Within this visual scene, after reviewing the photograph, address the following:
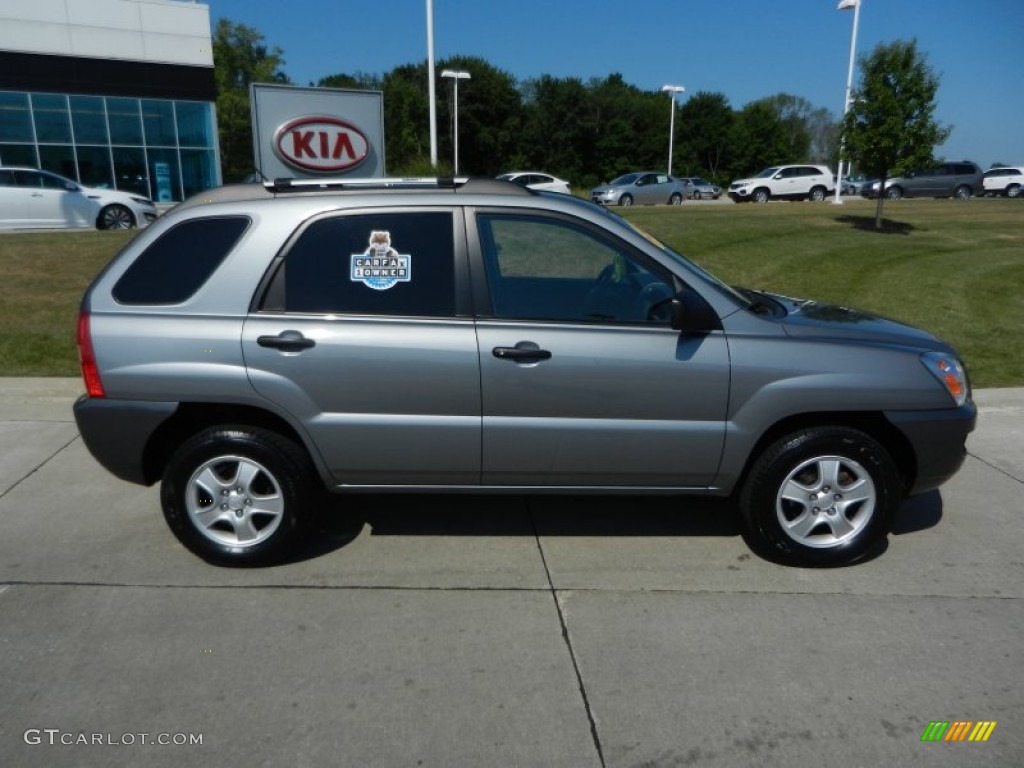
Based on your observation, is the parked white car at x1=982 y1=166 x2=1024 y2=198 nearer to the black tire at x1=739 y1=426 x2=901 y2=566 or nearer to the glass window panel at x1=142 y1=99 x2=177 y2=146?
the glass window panel at x1=142 y1=99 x2=177 y2=146

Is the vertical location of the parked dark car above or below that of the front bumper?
above

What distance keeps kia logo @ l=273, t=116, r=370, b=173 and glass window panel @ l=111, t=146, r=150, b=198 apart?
26656 millimetres

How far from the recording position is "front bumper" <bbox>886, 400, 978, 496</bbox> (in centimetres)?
388

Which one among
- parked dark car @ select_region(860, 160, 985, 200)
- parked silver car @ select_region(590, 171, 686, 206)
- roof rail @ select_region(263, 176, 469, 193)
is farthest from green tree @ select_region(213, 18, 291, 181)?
roof rail @ select_region(263, 176, 469, 193)

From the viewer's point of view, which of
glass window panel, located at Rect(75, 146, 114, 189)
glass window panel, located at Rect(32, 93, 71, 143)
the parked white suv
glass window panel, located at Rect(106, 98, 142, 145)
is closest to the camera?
glass window panel, located at Rect(32, 93, 71, 143)

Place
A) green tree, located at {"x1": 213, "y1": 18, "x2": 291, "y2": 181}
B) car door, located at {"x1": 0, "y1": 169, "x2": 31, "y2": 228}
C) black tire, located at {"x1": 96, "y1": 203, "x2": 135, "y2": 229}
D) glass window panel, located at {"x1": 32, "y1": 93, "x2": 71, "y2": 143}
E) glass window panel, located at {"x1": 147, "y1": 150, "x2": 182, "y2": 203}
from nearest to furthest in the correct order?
car door, located at {"x1": 0, "y1": 169, "x2": 31, "y2": 228}
black tire, located at {"x1": 96, "y1": 203, "x2": 135, "y2": 229}
glass window panel, located at {"x1": 32, "y1": 93, "x2": 71, "y2": 143}
glass window panel, located at {"x1": 147, "y1": 150, "x2": 182, "y2": 203}
green tree, located at {"x1": 213, "y1": 18, "x2": 291, "y2": 181}

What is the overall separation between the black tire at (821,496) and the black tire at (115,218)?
1573cm

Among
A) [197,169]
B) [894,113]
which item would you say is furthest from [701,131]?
[894,113]

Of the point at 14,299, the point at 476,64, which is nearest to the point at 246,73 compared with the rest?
the point at 476,64

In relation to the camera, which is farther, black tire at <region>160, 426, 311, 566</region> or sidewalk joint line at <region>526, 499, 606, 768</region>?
black tire at <region>160, 426, 311, 566</region>

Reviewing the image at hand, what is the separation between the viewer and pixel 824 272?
12.5m

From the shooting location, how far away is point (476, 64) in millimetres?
66812

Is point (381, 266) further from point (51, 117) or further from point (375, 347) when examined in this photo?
point (51, 117)

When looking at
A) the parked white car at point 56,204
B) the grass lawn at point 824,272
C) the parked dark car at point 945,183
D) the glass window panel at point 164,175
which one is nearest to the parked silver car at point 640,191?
the parked dark car at point 945,183
